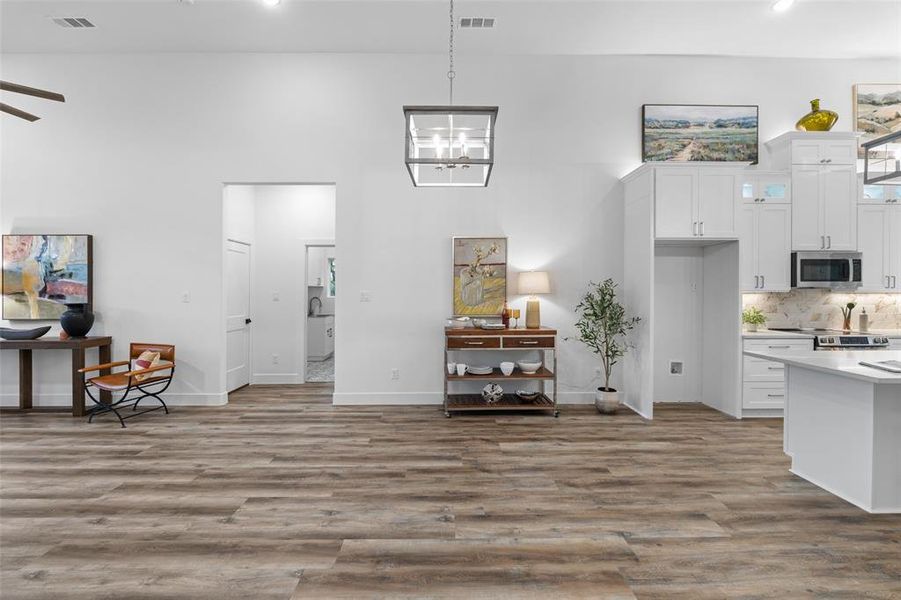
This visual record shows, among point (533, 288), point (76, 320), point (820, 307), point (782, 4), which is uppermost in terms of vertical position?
point (782, 4)

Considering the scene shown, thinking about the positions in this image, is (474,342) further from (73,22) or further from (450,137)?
(73,22)

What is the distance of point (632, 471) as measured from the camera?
11.6ft

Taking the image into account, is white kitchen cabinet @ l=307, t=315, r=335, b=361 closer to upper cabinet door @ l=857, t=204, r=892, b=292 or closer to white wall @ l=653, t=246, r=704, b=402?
white wall @ l=653, t=246, r=704, b=402

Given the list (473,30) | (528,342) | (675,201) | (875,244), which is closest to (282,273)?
(528,342)

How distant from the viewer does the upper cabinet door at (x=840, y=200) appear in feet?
17.2

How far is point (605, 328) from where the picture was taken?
5.31 metres

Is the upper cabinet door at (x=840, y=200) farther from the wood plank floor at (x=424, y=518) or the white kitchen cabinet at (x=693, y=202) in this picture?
the wood plank floor at (x=424, y=518)

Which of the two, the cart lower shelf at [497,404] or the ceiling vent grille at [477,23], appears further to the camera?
the cart lower shelf at [497,404]

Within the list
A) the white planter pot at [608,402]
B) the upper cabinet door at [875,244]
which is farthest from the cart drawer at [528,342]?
the upper cabinet door at [875,244]

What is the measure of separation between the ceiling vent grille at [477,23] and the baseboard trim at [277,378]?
511 centimetres

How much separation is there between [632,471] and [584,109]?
4.21m

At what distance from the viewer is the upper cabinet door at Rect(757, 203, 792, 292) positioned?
519 centimetres

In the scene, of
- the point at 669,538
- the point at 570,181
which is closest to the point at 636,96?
the point at 570,181

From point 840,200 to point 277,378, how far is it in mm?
7505
